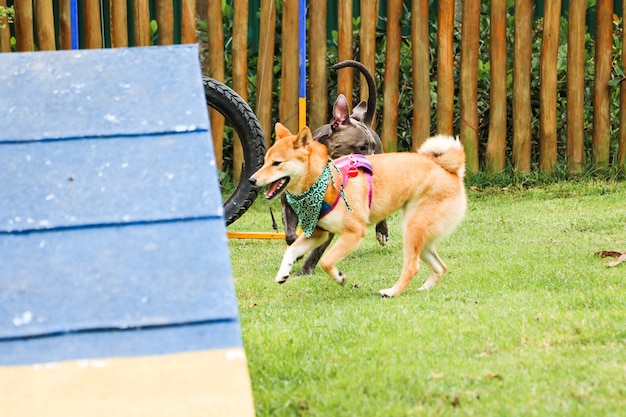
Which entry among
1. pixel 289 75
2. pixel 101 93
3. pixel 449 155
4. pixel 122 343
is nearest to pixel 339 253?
pixel 449 155

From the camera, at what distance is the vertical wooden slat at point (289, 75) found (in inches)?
368

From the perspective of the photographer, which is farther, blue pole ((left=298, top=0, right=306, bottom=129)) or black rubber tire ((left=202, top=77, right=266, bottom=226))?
black rubber tire ((left=202, top=77, right=266, bottom=226))

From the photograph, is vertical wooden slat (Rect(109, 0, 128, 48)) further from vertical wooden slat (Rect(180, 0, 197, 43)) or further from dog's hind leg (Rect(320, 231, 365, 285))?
dog's hind leg (Rect(320, 231, 365, 285))

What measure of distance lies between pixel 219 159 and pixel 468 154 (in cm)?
248

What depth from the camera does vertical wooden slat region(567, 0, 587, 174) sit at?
9289 mm

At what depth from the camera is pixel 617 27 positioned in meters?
11.0

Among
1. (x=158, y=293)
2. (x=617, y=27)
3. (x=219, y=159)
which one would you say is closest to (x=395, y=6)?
(x=219, y=159)

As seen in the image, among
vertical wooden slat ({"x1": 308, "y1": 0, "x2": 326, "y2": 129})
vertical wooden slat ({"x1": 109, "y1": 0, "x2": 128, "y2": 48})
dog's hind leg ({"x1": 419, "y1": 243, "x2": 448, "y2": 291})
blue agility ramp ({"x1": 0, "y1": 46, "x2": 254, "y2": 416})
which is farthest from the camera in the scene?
vertical wooden slat ({"x1": 308, "y1": 0, "x2": 326, "y2": 129})

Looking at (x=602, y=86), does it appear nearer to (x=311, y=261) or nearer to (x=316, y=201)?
(x=311, y=261)

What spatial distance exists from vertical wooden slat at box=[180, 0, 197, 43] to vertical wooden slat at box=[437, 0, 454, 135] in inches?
94.4

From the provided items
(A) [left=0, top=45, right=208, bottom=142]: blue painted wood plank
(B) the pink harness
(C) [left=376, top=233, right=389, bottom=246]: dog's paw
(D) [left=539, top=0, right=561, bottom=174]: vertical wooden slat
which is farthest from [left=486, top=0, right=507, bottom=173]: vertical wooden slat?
(A) [left=0, top=45, right=208, bottom=142]: blue painted wood plank

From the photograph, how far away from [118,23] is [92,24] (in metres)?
0.26

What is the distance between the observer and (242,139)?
771 centimetres

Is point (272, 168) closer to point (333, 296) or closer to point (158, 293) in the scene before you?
point (333, 296)
